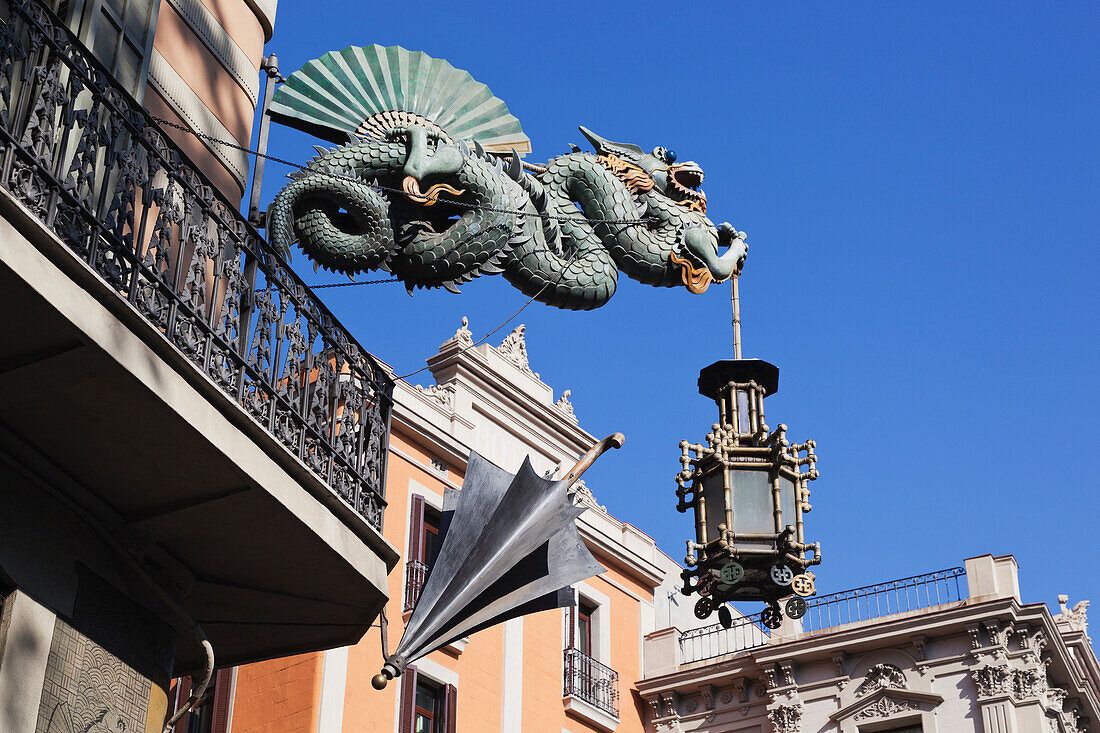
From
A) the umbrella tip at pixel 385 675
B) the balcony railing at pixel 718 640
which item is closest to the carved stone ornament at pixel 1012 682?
the balcony railing at pixel 718 640

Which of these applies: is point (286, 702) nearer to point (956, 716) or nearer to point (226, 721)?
point (226, 721)

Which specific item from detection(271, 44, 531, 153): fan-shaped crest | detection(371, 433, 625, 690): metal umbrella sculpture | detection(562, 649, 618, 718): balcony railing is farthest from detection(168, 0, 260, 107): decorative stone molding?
detection(562, 649, 618, 718): balcony railing

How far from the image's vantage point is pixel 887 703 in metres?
23.9

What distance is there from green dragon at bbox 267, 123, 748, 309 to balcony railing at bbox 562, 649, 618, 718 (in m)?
15.4

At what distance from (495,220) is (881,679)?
60.1ft

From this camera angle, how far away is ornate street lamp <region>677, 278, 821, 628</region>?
347 inches

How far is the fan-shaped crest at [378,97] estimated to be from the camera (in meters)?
8.05

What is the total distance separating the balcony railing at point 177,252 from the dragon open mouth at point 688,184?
231 cm

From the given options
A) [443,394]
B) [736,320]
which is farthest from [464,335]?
[736,320]

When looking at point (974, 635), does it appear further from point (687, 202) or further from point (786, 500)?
point (687, 202)

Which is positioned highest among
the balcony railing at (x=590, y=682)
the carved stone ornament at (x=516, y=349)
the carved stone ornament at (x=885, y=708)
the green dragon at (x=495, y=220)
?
the carved stone ornament at (x=516, y=349)

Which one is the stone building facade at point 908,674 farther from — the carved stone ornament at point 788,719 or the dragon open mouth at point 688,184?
the dragon open mouth at point 688,184

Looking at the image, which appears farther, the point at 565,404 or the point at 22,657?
the point at 565,404

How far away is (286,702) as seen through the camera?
18891 millimetres
